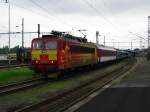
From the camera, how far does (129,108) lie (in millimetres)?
14820

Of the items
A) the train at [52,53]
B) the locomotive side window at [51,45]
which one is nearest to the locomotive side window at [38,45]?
the train at [52,53]

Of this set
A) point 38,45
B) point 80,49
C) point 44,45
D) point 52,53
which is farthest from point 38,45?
point 80,49

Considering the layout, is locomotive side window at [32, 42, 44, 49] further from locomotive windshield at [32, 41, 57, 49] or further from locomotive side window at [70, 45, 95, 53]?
locomotive side window at [70, 45, 95, 53]

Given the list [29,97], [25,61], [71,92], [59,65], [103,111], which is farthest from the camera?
[25,61]

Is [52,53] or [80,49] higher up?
[80,49]

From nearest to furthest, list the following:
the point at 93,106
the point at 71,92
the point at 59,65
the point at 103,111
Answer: the point at 103,111, the point at 93,106, the point at 71,92, the point at 59,65

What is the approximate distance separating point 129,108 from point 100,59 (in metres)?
37.1

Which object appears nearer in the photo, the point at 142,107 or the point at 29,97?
the point at 142,107

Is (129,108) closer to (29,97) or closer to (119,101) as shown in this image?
(119,101)

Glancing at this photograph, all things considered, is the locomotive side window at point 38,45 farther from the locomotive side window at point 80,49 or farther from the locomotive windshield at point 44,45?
the locomotive side window at point 80,49

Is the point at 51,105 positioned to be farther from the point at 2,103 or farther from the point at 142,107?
the point at 142,107

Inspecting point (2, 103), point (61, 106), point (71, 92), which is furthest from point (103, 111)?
point (71, 92)

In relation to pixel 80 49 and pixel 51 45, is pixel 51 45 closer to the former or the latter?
pixel 51 45

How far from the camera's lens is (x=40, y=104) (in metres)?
16.5
